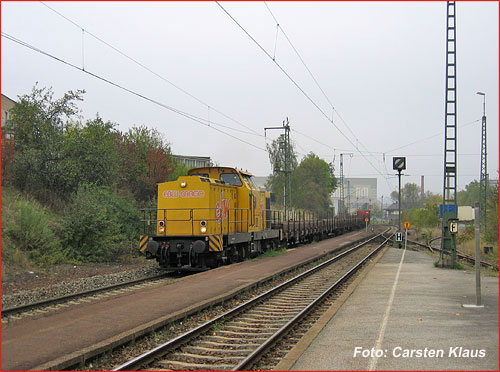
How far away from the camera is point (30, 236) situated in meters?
16.4

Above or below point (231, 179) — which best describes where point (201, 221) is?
below

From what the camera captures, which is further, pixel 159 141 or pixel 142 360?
pixel 159 141

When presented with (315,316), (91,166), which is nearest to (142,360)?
(315,316)

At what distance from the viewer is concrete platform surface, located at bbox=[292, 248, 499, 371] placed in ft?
19.9

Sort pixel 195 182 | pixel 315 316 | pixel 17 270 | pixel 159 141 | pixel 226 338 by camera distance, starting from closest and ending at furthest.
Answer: pixel 226 338, pixel 315 316, pixel 17 270, pixel 195 182, pixel 159 141

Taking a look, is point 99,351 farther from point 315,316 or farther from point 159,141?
point 159,141

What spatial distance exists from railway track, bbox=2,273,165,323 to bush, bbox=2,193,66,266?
13.8 feet

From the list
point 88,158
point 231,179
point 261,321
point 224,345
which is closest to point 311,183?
point 88,158

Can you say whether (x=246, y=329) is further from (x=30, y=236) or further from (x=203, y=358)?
(x=30, y=236)

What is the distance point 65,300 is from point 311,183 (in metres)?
74.9

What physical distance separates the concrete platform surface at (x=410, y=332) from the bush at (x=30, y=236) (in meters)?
10.6

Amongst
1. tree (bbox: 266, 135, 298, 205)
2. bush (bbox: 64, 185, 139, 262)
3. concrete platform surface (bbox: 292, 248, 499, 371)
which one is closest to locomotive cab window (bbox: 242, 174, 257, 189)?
bush (bbox: 64, 185, 139, 262)

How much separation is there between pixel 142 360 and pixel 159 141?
98.6ft

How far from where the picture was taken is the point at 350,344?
6.99 meters
